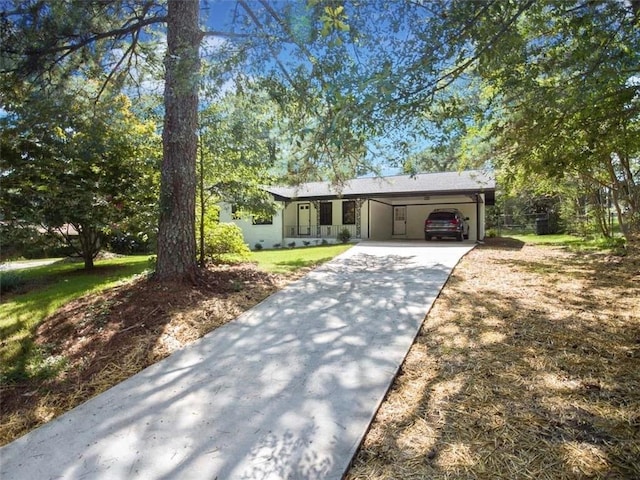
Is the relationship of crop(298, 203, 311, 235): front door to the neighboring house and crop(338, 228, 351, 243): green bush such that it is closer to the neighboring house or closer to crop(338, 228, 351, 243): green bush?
the neighboring house

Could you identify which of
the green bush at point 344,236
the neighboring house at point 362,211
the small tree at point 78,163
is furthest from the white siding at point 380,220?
the small tree at point 78,163

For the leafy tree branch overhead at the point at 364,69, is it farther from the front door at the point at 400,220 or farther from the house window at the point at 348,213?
the front door at the point at 400,220

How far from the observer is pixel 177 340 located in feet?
14.5

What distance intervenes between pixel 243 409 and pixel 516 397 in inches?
84.5

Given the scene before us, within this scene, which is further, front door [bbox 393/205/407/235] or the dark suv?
front door [bbox 393/205/407/235]

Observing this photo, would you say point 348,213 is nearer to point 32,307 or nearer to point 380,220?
point 380,220

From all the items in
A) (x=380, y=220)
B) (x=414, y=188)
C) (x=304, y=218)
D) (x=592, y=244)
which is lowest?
(x=592, y=244)

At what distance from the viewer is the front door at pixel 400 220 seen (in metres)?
23.8

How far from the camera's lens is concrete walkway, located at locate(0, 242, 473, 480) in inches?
90.8

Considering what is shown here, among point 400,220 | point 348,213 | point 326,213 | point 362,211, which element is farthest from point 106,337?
point 400,220

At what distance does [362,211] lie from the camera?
1995cm

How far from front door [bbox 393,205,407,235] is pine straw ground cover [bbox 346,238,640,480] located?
18347 mm

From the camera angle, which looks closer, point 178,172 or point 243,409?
point 243,409

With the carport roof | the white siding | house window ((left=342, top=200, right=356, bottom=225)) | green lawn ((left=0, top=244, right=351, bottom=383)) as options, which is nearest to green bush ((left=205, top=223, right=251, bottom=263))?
green lawn ((left=0, top=244, right=351, bottom=383))
